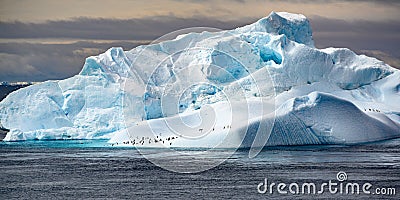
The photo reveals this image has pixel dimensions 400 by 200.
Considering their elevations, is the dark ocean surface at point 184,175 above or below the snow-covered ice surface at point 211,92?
below

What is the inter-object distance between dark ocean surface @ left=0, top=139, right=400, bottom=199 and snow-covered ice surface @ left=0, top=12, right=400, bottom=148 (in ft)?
7.82

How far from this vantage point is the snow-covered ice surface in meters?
49.1

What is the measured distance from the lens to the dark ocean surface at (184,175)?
31.2 m

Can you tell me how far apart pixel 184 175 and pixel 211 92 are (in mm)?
Result: 20235

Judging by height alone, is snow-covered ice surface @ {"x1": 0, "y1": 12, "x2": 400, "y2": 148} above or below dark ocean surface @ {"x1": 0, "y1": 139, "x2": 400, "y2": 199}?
above

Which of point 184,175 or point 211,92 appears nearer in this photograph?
point 184,175

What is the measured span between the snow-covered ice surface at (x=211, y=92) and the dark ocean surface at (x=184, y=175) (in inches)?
93.9

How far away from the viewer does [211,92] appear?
5628 centimetres

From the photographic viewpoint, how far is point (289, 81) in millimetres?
57781

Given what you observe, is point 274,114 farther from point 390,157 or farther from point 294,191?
point 294,191

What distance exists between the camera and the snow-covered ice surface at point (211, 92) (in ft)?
161

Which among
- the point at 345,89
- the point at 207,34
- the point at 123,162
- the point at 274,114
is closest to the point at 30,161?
the point at 123,162

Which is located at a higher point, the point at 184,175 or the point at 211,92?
the point at 211,92

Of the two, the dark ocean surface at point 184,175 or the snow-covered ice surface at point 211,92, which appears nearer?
the dark ocean surface at point 184,175
